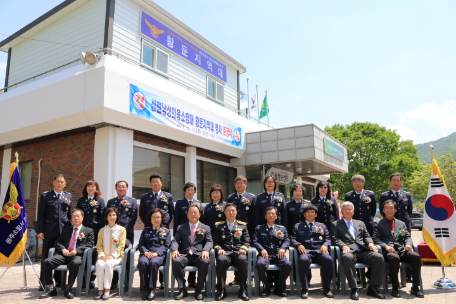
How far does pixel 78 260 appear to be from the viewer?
5582mm

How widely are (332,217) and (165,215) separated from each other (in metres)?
3.02

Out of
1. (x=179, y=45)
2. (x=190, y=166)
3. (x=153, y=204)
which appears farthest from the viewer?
(x=179, y=45)

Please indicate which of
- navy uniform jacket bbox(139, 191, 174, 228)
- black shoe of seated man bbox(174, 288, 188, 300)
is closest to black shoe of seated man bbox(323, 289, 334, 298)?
black shoe of seated man bbox(174, 288, 188, 300)

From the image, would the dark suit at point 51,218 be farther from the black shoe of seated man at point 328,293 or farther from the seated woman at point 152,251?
the black shoe of seated man at point 328,293

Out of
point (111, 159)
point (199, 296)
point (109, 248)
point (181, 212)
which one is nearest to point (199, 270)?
point (199, 296)

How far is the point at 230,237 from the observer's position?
19.3 feet

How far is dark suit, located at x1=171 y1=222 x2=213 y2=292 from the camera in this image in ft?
17.8

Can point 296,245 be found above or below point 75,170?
below

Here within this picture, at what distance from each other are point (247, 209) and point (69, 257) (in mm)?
3035

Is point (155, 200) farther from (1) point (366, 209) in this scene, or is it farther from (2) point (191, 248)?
(1) point (366, 209)

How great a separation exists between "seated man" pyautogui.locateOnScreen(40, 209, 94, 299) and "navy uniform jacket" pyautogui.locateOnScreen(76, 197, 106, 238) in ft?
0.80

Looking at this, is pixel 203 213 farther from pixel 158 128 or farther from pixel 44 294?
pixel 158 128

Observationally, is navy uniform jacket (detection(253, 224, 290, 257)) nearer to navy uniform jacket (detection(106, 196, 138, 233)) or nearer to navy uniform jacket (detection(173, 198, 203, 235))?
navy uniform jacket (detection(173, 198, 203, 235))

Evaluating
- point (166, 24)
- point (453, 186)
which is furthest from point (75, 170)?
point (453, 186)
